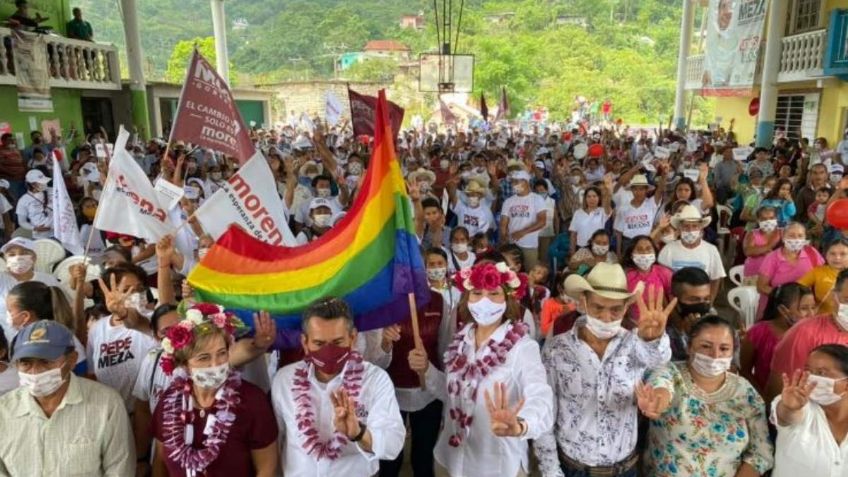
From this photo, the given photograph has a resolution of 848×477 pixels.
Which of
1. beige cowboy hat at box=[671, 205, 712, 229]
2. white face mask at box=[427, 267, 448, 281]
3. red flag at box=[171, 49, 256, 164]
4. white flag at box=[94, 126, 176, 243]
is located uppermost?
red flag at box=[171, 49, 256, 164]

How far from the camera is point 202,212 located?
400 cm

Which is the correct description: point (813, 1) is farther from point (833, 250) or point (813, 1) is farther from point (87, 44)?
point (87, 44)

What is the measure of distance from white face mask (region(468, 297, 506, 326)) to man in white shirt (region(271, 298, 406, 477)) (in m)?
0.55

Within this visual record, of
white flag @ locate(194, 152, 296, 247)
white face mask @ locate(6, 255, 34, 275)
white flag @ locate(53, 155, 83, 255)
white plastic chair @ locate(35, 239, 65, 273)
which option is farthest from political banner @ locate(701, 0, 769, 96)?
white face mask @ locate(6, 255, 34, 275)

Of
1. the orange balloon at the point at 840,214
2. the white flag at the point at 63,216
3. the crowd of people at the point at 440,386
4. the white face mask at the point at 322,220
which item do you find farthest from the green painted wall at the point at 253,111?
the orange balloon at the point at 840,214

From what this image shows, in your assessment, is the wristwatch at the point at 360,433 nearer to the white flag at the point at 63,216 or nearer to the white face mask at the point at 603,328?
the white face mask at the point at 603,328

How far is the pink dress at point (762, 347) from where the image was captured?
11.8 ft

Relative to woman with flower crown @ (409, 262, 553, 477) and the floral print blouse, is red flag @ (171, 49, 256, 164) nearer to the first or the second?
woman with flower crown @ (409, 262, 553, 477)

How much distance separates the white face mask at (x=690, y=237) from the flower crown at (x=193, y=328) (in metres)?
3.98

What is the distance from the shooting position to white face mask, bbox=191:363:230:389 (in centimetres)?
262

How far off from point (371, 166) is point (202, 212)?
4.22 feet

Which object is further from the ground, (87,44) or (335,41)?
(335,41)

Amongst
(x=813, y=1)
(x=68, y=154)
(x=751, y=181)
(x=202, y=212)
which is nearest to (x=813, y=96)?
(x=813, y=1)

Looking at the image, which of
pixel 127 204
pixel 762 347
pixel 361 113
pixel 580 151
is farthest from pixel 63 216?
pixel 580 151
